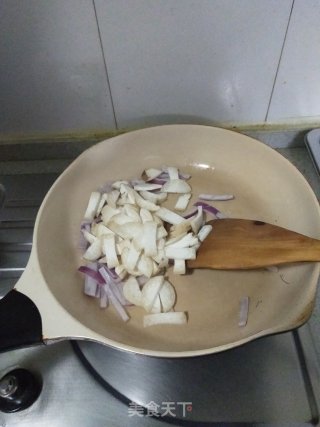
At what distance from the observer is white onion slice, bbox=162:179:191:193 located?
2.22 ft

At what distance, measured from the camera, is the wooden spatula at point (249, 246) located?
526 millimetres

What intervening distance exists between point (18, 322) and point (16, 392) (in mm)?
107

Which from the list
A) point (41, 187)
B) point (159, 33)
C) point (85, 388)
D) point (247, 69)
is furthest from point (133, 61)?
point (85, 388)

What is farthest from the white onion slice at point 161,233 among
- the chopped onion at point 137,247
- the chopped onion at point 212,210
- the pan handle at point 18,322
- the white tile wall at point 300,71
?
the white tile wall at point 300,71

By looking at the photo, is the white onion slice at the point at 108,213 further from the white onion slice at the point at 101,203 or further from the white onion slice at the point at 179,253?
the white onion slice at the point at 179,253

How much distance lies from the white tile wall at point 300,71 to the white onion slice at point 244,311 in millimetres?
388

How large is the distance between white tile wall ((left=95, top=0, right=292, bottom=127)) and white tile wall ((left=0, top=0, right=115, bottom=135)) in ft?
0.09

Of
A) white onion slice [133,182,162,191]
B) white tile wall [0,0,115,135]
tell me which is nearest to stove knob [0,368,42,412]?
white onion slice [133,182,162,191]

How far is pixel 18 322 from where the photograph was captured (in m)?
0.44

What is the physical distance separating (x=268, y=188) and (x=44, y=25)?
47 centimetres

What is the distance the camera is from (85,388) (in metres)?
0.50

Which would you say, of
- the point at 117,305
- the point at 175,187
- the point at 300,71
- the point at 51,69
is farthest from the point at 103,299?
the point at 300,71

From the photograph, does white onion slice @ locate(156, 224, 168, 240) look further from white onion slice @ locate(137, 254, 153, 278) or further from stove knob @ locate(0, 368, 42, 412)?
stove knob @ locate(0, 368, 42, 412)

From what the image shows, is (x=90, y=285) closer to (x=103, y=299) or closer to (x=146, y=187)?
(x=103, y=299)
